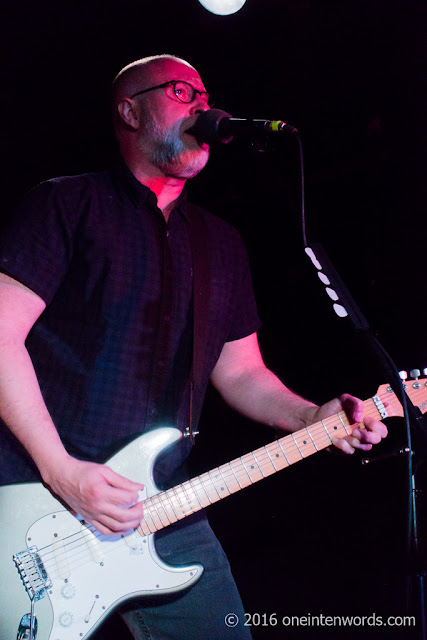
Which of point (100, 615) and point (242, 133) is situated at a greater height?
point (242, 133)

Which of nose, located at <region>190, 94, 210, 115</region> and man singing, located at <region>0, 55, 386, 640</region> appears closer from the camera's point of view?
man singing, located at <region>0, 55, 386, 640</region>

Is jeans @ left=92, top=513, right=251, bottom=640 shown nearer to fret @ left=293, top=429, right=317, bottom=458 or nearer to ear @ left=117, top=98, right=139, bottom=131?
fret @ left=293, top=429, right=317, bottom=458

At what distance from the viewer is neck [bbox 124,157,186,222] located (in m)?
2.43

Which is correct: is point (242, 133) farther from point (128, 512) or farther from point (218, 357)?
point (128, 512)

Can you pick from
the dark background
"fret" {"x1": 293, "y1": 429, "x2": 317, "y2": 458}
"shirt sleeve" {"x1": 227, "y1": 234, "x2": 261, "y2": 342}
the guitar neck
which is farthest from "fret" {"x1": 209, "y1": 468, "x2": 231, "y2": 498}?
the dark background

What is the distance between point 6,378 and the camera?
1.68 metres

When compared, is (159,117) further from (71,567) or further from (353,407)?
(71,567)

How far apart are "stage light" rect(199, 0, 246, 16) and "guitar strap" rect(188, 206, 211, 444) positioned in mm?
1515

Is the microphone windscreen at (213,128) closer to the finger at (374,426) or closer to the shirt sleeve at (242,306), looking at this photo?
the shirt sleeve at (242,306)

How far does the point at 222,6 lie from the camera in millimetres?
3078

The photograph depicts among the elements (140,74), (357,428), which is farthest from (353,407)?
(140,74)

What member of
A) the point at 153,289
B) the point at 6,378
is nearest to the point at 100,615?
the point at 6,378

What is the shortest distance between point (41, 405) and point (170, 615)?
0.94 meters

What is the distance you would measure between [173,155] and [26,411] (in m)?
1.36
